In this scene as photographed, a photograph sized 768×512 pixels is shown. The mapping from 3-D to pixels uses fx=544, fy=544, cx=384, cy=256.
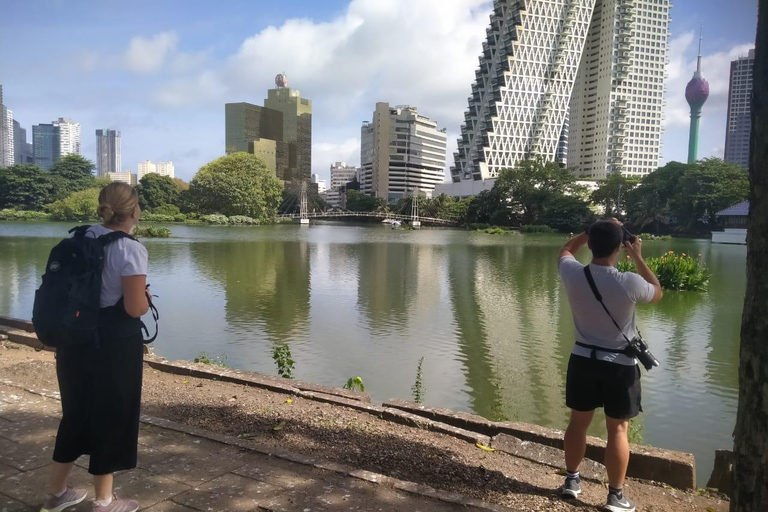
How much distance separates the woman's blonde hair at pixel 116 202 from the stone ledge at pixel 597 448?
2791 mm

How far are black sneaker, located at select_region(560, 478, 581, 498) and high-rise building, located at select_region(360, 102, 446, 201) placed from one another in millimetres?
134123

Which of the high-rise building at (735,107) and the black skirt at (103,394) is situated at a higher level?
the high-rise building at (735,107)

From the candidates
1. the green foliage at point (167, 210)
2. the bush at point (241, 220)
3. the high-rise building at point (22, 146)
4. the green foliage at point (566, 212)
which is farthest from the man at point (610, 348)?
the high-rise building at point (22, 146)

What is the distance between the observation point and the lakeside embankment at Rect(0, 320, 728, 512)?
10.2 feet

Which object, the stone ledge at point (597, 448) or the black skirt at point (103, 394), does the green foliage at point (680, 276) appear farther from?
the black skirt at point (103, 394)

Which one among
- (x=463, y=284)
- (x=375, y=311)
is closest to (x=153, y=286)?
(x=375, y=311)

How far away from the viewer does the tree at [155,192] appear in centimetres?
6719

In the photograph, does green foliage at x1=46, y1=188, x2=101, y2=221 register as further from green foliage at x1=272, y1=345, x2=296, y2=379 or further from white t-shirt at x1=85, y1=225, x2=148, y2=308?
white t-shirt at x1=85, y1=225, x2=148, y2=308

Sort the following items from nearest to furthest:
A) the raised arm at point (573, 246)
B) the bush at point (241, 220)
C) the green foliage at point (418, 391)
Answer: the raised arm at point (573, 246)
the green foliage at point (418, 391)
the bush at point (241, 220)

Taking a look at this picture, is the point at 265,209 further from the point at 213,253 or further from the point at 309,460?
the point at 309,460

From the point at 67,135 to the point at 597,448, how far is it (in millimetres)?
210343

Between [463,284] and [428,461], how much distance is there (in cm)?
1357

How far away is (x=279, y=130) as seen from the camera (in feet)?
512

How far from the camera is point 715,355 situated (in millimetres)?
8852
